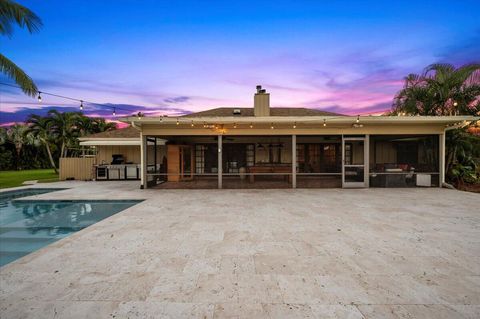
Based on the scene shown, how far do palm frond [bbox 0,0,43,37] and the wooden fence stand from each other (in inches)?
312

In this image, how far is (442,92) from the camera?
32.8 feet

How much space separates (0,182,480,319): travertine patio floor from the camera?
2.16 metres

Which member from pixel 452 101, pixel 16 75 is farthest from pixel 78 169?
pixel 452 101

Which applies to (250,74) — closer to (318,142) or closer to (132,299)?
(318,142)

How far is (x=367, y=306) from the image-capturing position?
85.4 inches

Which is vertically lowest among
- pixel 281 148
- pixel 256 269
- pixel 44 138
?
pixel 256 269

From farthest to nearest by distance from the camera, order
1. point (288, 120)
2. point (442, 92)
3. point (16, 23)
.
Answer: point (442, 92)
point (288, 120)
point (16, 23)

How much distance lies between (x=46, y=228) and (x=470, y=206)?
1107 cm

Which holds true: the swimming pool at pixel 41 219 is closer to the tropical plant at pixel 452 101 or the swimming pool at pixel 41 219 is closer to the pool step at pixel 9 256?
the pool step at pixel 9 256

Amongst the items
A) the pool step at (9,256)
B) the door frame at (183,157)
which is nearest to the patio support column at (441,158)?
the door frame at (183,157)

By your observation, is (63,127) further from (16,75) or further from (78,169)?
(16,75)

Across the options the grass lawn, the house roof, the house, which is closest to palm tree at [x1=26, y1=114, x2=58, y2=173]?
the grass lawn

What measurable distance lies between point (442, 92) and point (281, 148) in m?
7.67

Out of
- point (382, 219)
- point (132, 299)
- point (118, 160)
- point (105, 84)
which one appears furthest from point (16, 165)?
point (382, 219)
